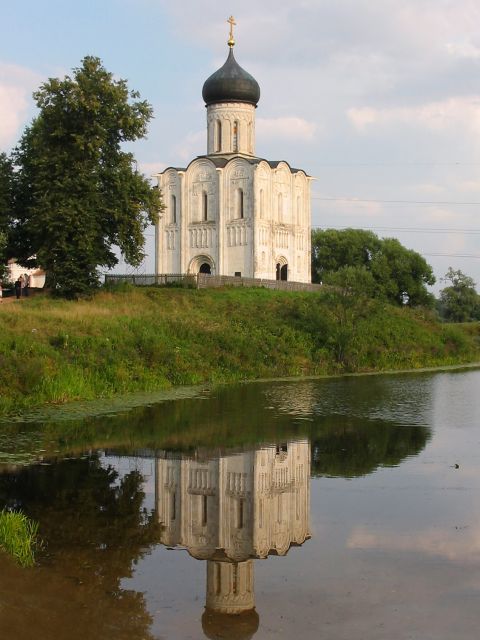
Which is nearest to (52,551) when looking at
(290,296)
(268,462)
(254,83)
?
(268,462)

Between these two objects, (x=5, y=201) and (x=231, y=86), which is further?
(x=231, y=86)

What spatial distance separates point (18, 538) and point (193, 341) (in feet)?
60.9

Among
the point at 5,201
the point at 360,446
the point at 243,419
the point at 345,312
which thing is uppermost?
the point at 5,201

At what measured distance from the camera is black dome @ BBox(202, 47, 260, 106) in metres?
41.4

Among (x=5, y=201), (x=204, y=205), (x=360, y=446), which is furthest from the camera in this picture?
(x=204, y=205)

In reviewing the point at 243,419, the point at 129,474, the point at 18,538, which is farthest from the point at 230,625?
the point at 243,419

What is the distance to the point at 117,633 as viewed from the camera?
6473 mm

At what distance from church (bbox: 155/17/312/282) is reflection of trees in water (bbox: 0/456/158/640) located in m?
28.7

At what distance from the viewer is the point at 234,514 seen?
1029 cm

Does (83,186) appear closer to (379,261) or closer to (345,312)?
(345,312)

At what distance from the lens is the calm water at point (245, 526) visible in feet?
22.4

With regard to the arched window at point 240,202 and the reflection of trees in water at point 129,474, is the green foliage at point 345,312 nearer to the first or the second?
the reflection of trees in water at point 129,474

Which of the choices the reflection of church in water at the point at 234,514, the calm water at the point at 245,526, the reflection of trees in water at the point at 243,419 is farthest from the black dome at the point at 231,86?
the reflection of church in water at the point at 234,514

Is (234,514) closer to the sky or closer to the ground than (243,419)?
closer to the ground
